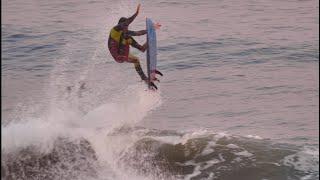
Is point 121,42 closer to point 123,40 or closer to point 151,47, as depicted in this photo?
point 123,40

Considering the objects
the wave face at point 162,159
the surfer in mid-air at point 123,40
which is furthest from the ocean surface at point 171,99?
the surfer in mid-air at point 123,40

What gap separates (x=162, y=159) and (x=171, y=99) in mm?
3885

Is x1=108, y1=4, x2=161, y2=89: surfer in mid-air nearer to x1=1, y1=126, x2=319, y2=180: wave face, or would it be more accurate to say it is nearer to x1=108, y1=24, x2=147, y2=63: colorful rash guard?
x1=108, y1=24, x2=147, y2=63: colorful rash guard

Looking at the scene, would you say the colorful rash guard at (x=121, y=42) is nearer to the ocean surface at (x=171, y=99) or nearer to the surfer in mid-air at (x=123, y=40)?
the surfer in mid-air at (x=123, y=40)

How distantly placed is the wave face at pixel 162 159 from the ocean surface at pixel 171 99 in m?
0.02

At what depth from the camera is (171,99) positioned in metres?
13.9

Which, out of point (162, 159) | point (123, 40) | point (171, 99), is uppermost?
point (123, 40)

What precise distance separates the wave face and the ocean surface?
19 mm

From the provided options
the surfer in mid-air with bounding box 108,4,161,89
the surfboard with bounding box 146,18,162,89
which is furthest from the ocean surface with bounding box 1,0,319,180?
the surfer in mid-air with bounding box 108,4,161,89

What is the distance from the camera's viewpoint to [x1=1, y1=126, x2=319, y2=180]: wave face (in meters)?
9.20

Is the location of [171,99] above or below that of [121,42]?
below

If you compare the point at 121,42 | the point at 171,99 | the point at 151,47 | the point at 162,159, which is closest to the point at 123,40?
the point at 121,42

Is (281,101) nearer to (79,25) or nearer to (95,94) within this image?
(95,94)

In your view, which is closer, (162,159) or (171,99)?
(162,159)
